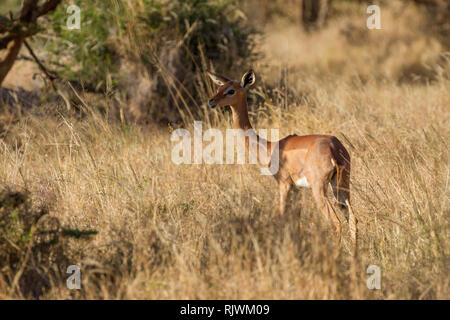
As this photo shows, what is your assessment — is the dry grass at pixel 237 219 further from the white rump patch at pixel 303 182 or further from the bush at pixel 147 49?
the bush at pixel 147 49

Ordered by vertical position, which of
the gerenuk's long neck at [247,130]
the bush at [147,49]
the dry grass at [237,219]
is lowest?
the dry grass at [237,219]

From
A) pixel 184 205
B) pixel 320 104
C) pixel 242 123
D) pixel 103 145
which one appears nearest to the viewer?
pixel 184 205

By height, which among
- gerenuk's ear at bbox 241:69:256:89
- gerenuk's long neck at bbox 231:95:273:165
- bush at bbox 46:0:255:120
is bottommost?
gerenuk's long neck at bbox 231:95:273:165

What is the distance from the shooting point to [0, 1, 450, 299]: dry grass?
3.21 metres

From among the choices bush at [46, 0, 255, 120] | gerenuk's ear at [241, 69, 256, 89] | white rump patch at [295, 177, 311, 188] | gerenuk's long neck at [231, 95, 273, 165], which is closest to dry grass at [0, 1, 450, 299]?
white rump patch at [295, 177, 311, 188]

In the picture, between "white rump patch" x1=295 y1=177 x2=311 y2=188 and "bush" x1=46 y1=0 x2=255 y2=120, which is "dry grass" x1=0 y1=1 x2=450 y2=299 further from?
"bush" x1=46 y1=0 x2=255 y2=120

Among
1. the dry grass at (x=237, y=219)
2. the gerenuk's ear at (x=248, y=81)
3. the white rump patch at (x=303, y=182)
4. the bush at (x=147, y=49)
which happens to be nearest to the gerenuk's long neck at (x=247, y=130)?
the gerenuk's ear at (x=248, y=81)

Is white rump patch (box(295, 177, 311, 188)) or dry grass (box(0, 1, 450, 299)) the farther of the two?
white rump patch (box(295, 177, 311, 188))

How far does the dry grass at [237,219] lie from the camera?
321cm

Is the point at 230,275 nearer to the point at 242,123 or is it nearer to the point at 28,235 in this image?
the point at 28,235

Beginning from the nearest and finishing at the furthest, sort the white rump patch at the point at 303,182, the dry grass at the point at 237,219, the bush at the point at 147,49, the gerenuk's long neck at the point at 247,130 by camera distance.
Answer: the dry grass at the point at 237,219 → the white rump patch at the point at 303,182 → the gerenuk's long neck at the point at 247,130 → the bush at the point at 147,49
